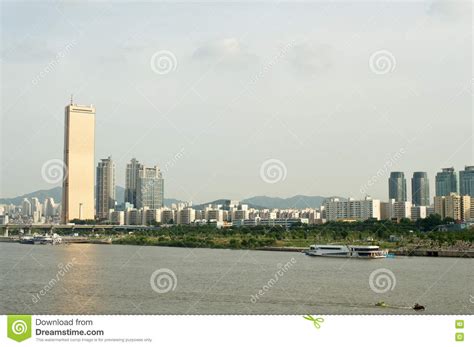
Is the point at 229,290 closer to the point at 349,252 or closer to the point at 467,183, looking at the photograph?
the point at 349,252

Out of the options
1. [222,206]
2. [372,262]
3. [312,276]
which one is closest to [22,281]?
[312,276]

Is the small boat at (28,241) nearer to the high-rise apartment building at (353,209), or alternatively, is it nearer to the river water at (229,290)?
the high-rise apartment building at (353,209)

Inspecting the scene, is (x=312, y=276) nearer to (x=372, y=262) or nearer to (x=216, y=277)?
(x=216, y=277)

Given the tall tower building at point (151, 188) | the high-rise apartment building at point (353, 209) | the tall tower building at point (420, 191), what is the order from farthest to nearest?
the tall tower building at point (151, 188), the tall tower building at point (420, 191), the high-rise apartment building at point (353, 209)

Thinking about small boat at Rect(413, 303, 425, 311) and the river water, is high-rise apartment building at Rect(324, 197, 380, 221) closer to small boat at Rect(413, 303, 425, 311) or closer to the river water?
the river water

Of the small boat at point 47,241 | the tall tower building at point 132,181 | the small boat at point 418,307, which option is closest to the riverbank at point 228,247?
the small boat at point 47,241
